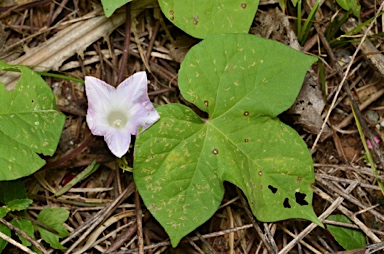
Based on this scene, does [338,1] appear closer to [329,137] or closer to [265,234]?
[329,137]

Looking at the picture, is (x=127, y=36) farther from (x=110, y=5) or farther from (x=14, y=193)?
(x=14, y=193)

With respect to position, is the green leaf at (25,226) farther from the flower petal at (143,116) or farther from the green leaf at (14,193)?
the flower petal at (143,116)

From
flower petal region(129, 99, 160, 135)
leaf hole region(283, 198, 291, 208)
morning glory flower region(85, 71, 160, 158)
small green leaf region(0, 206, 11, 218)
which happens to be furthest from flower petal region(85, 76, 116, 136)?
leaf hole region(283, 198, 291, 208)

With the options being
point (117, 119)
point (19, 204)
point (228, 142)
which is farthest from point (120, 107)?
point (19, 204)

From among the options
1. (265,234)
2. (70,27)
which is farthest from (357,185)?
(70,27)

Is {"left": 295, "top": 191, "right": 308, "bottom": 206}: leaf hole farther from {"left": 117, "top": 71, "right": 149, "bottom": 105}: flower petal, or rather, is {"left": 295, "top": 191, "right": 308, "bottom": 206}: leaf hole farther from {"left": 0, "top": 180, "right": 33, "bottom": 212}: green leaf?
{"left": 0, "top": 180, "right": 33, "bottom": 212}: green leaf

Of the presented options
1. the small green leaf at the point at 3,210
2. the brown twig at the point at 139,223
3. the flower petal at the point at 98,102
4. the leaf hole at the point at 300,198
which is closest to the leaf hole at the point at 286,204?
the leaf hole at the point at 300,198
